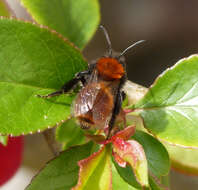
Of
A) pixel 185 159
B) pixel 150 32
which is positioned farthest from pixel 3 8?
pixel 150 32

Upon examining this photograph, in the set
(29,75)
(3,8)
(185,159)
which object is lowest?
(185,159)


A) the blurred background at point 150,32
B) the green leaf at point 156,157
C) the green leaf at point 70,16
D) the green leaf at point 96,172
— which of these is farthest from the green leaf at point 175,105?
the blurred background at point 150,32

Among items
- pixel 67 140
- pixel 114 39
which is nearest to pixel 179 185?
pixel 114 39

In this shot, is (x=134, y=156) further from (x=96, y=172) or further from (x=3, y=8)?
(x=3, y=8)

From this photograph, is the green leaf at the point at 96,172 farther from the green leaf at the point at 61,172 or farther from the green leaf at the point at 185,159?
the green leaf at the point at 185,159

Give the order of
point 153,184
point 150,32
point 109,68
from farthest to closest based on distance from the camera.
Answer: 1. point 150,32
2. point 109,68
3. point 153,184

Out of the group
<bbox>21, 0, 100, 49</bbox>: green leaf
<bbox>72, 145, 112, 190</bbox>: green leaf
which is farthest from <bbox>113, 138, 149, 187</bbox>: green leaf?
<bbox>21, 0, 100, 49</bbox>: green leaf
